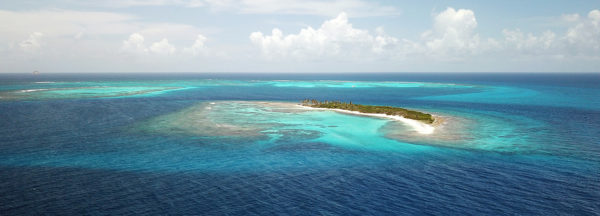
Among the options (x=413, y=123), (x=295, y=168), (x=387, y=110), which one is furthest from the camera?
(x=387, y=110)

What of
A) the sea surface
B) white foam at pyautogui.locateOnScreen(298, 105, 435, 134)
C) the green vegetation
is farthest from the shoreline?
the sea surface

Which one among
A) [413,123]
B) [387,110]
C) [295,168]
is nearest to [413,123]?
[413,123]

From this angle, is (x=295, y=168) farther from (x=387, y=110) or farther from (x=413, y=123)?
(x=387, y=110)

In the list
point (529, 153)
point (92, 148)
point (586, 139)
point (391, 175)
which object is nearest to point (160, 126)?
point (92, 148)

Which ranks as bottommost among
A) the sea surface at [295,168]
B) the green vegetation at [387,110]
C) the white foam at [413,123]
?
the sea surface at [295,168]

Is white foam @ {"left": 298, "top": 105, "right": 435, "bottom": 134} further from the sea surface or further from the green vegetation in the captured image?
the sea surface

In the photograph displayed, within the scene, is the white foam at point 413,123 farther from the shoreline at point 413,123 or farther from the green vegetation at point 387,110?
the green vegetation at point 387,110

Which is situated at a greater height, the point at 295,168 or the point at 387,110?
the point at 387,110

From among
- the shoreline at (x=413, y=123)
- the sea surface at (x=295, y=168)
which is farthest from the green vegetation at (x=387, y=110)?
the sea surface at (x=295, y=168)

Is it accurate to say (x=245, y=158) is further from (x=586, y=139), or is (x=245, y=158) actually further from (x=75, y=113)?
(x=75, y=113)

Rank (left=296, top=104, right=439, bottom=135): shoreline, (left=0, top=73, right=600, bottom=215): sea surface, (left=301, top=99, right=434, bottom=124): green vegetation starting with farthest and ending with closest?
1. (left=301, top=99, right=434, bottom=124): green vegetation
2. (left=296, top=104, right=439, bottom=135): shoreline
3. (left=0, top=73, right=600, bottom=215): sea surface

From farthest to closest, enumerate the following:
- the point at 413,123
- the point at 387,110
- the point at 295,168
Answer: the point at 387,110, the point at 413,123, the point at 295,168

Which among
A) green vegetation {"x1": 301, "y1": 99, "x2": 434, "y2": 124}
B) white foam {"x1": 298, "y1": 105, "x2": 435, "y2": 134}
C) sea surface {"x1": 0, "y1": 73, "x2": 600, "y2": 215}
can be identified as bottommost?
sea surface {"x1": 0, "y1": 73, "x2": 600, "y2": 215}
